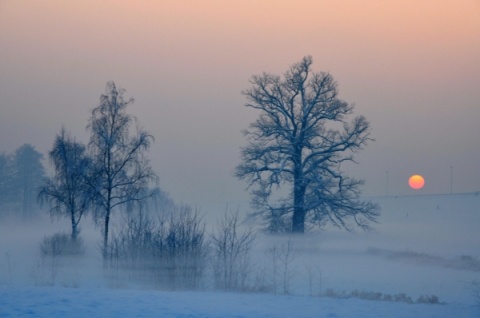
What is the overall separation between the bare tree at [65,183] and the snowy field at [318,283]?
7.89 ft

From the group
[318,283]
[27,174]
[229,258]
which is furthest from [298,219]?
[27,174]

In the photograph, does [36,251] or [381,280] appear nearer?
[381,280]

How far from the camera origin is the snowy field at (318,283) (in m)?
12.0

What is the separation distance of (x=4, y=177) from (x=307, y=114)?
168ft

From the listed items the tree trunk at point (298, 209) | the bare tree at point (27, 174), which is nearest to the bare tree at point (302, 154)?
the tree trunk at point (298, 209)

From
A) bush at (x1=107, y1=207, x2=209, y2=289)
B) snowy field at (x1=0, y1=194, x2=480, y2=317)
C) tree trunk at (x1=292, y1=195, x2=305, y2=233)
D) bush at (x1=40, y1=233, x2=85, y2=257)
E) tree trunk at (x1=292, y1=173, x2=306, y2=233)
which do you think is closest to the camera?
snowy field at (x1=0, y1=194, x2=480, y2=317)

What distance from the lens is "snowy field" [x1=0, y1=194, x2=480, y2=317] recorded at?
39.4 feet

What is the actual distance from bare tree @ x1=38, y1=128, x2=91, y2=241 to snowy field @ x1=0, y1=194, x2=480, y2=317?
7.89 ft

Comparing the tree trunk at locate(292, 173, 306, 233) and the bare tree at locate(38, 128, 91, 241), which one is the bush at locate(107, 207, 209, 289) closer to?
the tree trunk at locate(292, 173, 306, 233)

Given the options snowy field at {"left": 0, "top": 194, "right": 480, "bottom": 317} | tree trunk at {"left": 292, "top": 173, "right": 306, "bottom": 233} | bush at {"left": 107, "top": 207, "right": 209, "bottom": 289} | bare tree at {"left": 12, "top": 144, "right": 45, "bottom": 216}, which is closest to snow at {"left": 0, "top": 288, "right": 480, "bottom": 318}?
snowy field at {"left": 0, "top": 194, "right": 480, "bottom": 317}

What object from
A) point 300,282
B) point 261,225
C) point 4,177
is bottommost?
point 300,282

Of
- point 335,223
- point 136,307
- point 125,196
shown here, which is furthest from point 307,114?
point 136,307

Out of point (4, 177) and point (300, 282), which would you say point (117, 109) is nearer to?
point (300, 282)

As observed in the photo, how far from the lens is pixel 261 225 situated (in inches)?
1118
